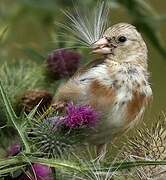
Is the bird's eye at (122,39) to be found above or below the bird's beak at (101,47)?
below

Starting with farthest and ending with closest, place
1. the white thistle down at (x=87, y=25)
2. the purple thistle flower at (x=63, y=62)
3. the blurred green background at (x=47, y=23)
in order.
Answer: the blurred green background at (x=47, y=23) → the purple thistle flower at (x=63, y=62) → the white thistle down at (x=87, y=25)

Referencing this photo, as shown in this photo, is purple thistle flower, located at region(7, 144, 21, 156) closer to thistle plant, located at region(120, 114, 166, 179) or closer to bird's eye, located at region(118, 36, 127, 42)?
thistle plant, located at region(120, 114, 166, 179)

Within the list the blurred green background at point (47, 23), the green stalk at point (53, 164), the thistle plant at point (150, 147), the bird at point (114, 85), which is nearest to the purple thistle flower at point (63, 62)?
the blurred green background at point (47, 23)

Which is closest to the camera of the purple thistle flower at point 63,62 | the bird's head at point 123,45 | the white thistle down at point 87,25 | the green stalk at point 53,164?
the green stalk at point 53,164

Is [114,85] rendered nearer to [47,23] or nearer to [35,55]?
[35,55]

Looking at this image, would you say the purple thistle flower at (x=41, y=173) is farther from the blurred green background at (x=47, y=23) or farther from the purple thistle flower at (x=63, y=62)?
the purple thistle flower at (x=63, y=62)

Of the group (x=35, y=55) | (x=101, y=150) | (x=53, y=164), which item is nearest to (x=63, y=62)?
(x=35, y=55)
